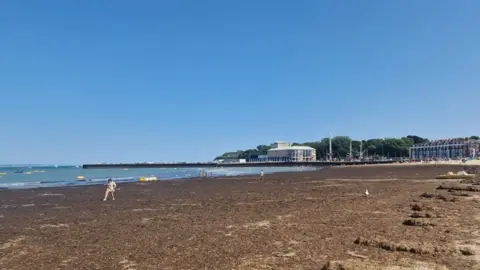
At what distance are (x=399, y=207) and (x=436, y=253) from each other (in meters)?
8.42

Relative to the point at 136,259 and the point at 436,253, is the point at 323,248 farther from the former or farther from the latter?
the point at 136,259

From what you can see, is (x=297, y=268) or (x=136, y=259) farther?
(x=136, y=259)

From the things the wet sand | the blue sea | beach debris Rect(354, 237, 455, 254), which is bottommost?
the blue sea

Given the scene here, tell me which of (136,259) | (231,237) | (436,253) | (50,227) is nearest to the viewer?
(436,253)

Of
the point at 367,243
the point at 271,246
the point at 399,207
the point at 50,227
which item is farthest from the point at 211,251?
the point at 399,207

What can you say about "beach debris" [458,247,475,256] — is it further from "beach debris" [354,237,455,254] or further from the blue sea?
the blue sea

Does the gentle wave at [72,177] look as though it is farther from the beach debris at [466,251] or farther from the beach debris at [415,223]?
the beach debris at [466,251]

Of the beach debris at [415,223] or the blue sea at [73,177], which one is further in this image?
the blue sea at [73,177]

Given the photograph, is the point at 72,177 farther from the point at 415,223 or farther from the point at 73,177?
the point at 415,223

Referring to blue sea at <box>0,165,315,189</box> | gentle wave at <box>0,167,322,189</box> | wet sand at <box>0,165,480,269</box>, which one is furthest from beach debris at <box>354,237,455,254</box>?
blue sea at <box>0,165,315,189</box>

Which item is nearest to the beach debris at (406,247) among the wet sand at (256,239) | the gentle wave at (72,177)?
the wet sand at (256,239)

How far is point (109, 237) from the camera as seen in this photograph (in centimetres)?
1163

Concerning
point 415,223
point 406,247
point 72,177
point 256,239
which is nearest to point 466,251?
point 406,247

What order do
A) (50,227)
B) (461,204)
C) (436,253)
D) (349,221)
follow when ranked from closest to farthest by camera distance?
1. (436,253)
2. (349,221)
3. (50,227)
4. (461,204)
